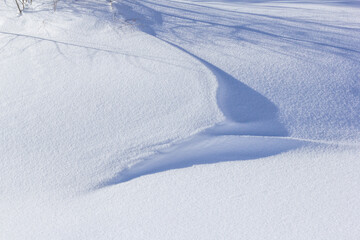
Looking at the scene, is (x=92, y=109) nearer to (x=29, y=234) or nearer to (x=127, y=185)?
(x=127, y=185)

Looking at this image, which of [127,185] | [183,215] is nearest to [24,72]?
[127,185]

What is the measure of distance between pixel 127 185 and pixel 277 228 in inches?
26.0

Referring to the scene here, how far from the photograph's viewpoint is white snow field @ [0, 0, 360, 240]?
57.7 inches

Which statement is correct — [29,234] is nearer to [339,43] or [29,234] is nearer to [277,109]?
[277,109]

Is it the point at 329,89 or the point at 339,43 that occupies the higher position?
the point at 339,43

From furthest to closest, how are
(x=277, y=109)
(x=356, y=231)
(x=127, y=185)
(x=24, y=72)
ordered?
(x=24, y=72)
(x=277, y=109)
(x=127, y=185)
(x=356, y=231)

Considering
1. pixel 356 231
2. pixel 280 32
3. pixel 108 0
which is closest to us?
pixel 356 231

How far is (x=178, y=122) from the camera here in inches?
70.6

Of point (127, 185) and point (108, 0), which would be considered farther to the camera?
point (108, 0)

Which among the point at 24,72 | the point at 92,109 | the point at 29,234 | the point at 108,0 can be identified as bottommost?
the point at 29,234

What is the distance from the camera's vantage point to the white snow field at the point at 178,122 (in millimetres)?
1467

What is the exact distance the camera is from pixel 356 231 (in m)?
1.38

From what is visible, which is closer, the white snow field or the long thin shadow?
the white snow field

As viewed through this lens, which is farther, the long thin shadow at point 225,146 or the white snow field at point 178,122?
the long thin shadow at point 225,146
